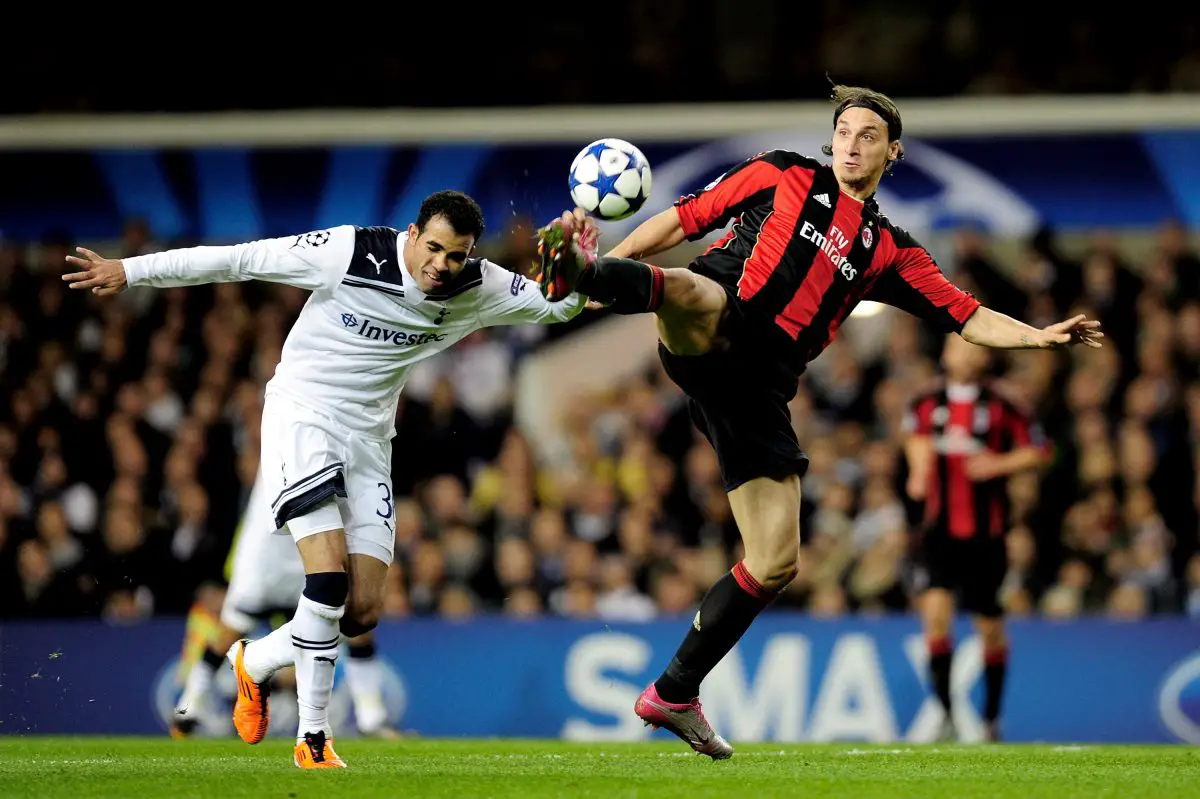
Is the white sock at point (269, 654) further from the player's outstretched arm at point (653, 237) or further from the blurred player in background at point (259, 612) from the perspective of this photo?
the player's outstretched arm at point (653, 237)

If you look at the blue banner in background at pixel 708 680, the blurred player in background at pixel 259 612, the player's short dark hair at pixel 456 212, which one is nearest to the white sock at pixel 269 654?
the blurred player in background at pixel 259 612

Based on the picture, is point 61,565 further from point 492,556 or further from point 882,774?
point 882,774

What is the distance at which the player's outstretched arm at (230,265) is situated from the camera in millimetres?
6281

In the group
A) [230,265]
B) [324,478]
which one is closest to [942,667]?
[324,478]

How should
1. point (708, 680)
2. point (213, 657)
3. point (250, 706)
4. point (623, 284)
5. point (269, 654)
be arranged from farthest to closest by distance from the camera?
point (708, 680) < point (213, 657) < point (250, 706) < point (269, 654) < point (623, 284)

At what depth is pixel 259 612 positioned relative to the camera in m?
8.38

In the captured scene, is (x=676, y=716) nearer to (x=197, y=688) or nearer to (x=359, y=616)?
(x=359, y=616)

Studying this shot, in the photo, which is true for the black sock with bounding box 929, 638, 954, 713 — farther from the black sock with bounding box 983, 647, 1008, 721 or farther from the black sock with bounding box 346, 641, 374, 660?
the black sock with bounding box 346, 641, 374, 660

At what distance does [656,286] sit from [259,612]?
11.4 feet

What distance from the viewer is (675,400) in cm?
1323

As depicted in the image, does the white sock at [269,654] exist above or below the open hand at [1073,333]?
below

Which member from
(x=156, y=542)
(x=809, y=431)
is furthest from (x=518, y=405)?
(x=156, y=542)

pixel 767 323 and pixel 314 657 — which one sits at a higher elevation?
pixel 767 323

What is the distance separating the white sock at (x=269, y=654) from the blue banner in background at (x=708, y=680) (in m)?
3.97
